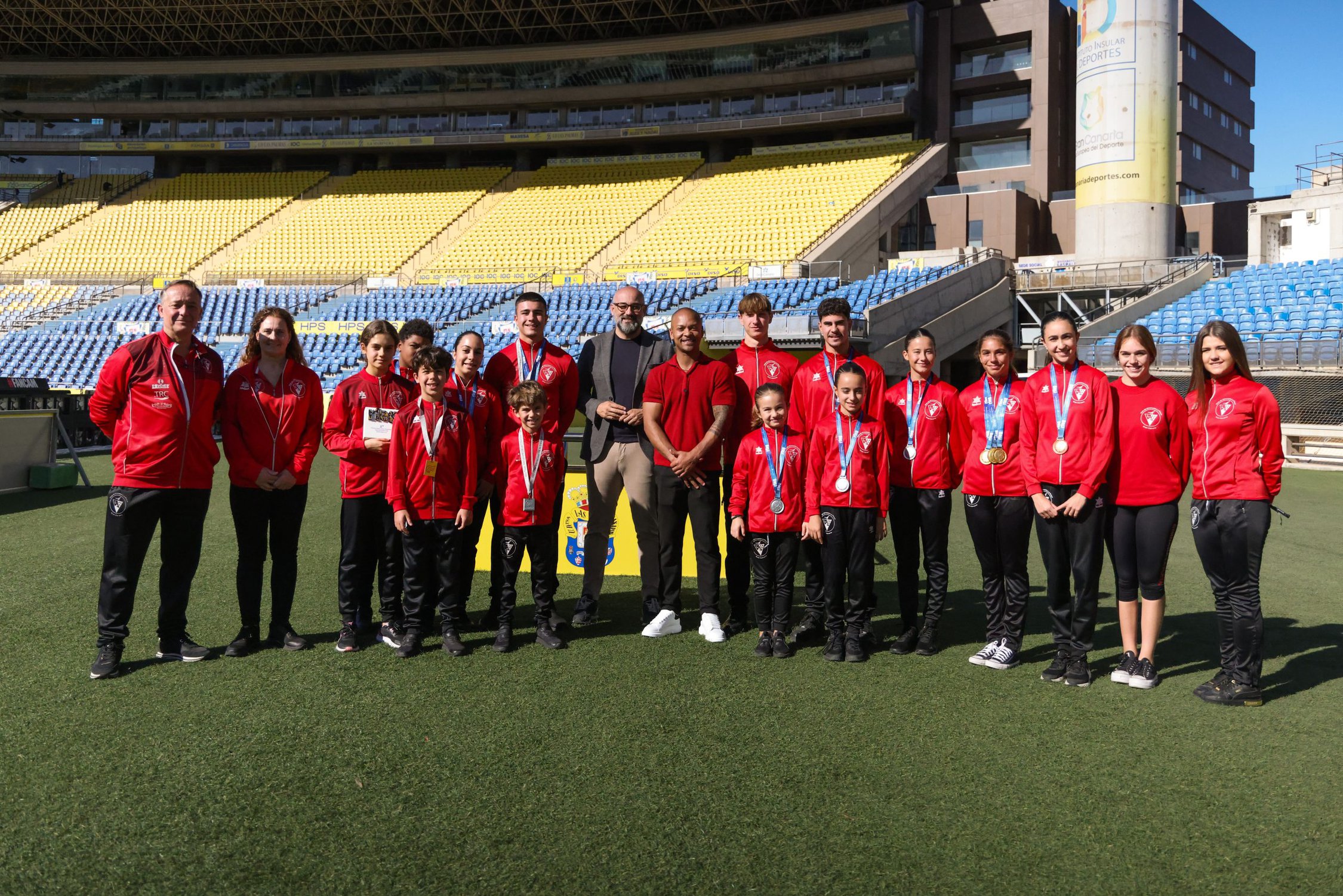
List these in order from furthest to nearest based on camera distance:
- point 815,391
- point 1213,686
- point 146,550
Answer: point 815,391 → point 146,550 → point 1213,686

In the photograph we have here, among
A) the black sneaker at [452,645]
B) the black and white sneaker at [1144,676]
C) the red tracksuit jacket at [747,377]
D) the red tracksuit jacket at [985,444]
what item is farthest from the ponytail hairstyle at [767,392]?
the black and white sneaker at [1144,676]

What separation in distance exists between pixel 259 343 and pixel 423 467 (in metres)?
1.07

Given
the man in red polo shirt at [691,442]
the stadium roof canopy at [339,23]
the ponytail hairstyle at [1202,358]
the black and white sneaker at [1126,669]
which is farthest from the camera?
the stadium roof canopy at [339,23]

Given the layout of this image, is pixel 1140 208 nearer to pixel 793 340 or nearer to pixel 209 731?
pixel 793 340

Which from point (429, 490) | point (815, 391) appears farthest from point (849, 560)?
point (429, 490)

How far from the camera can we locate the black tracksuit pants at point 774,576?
4809mm

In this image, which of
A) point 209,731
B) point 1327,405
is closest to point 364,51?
point 1327,405

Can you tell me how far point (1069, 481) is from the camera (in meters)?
4.30

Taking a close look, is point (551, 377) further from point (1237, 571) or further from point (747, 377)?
point (1237, 571)

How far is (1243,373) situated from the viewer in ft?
13.5

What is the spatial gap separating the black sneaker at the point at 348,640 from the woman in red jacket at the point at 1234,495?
4134 millimetres

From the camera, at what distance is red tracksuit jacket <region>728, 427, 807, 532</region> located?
482 cm

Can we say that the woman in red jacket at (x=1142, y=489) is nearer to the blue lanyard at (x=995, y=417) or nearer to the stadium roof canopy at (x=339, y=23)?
the blue lanyard at (x=995, y=417)

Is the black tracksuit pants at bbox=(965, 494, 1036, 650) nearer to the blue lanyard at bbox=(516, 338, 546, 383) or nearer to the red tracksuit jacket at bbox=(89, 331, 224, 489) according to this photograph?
the blue lanyard at bbox=(516, 338, 546, 383)
